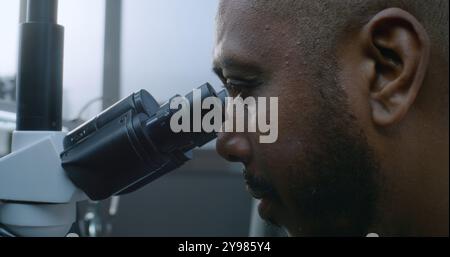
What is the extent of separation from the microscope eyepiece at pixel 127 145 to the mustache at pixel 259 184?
0.07 meters

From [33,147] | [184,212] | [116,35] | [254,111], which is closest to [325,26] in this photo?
[254,111]

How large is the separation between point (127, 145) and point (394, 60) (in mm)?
309

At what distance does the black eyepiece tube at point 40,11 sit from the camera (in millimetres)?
542

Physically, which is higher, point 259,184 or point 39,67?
point 39,67

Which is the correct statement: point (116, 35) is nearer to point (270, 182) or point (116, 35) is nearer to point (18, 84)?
point (18, 84)

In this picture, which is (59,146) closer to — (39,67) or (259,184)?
(39,67)

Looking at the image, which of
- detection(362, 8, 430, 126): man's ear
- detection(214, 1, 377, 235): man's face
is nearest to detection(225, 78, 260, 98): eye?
detection(214, 1, 377, 235): man's face

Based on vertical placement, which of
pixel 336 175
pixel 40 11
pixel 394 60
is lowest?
pixel 336 175

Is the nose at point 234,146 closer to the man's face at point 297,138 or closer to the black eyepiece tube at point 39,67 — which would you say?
the man's face at point 297,138

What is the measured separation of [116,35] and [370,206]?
0.65 m

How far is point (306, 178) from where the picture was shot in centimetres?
50

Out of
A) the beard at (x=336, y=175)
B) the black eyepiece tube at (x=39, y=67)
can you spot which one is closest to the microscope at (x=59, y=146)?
the black eyepiece tube at (x=39, y=67)

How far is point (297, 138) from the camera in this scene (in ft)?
1.63

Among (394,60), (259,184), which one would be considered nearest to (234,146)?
(259,184)
